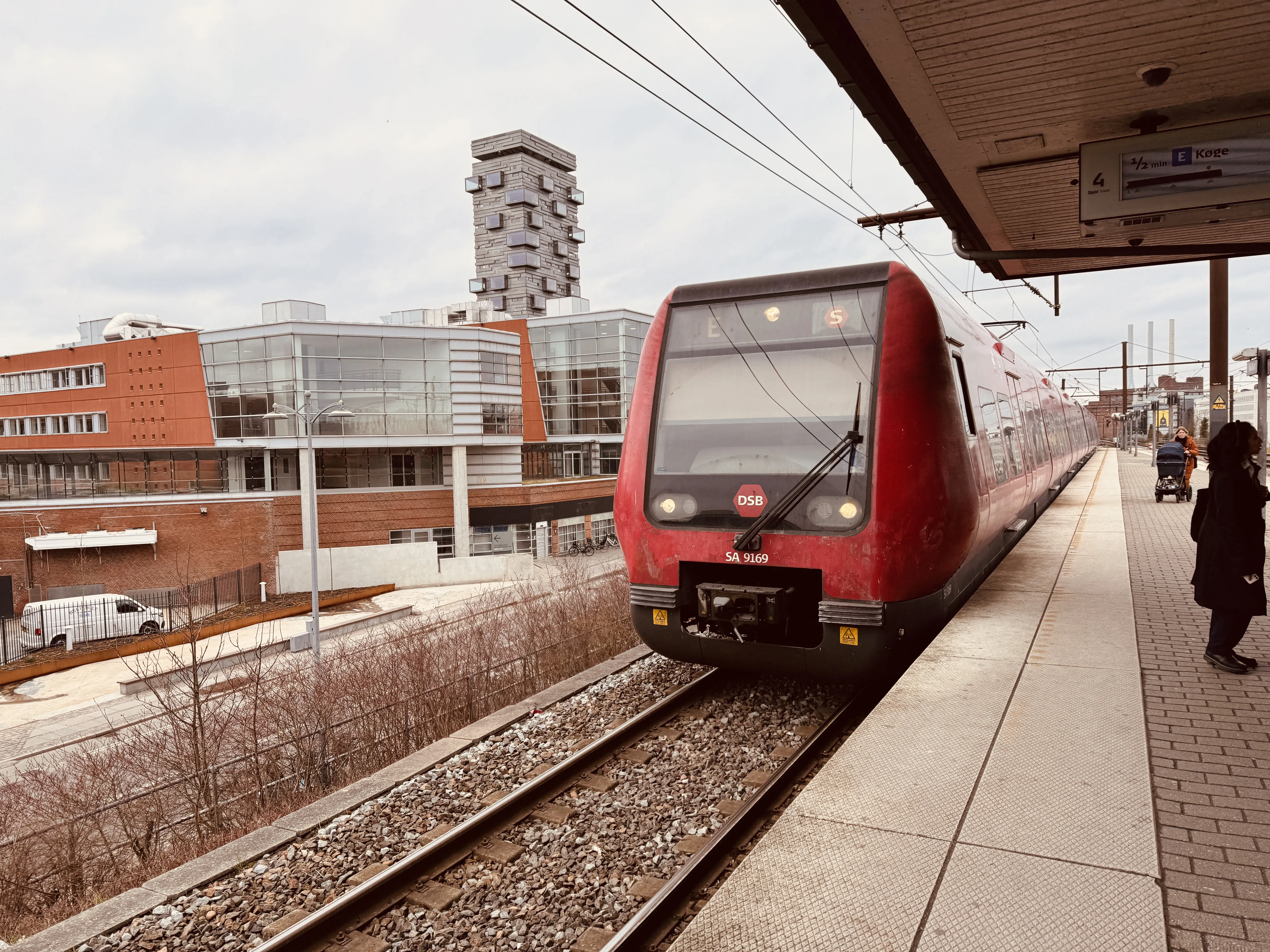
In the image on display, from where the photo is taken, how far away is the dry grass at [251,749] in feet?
27.4

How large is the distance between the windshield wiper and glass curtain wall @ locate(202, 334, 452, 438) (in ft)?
104

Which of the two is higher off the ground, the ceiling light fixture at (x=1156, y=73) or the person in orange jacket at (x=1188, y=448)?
the ceiling light fixture at (x=1156, y=73)

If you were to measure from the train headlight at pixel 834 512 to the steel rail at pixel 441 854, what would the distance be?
2156 mm

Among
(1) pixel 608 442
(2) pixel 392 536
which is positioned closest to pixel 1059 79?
(2) pixel 392 536

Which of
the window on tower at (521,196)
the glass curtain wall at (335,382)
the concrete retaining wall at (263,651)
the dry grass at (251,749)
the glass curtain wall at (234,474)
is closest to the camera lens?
the dry grass at (251,749)

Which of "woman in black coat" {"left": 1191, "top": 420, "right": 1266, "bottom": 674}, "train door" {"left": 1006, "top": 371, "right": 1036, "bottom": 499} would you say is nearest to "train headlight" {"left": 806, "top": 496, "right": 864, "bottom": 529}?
"woman in black coat" {"left": 1191, "top": 420, "right": 1266, "bottom": 674}

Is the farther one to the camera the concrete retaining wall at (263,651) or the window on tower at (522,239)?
the window on tower at (522,239)

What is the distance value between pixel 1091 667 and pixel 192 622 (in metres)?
11.9

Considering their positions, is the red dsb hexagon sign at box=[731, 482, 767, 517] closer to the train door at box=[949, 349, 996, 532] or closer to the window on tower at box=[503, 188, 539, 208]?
the train door at box=[949, 349, 996, 532]

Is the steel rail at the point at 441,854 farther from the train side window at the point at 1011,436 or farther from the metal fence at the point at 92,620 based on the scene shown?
the metal fence at the point at 92,620

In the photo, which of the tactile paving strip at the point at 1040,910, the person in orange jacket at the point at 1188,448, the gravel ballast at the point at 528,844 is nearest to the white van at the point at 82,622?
the gravel ballast at the point at 528,844

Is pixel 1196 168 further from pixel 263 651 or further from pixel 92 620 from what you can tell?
pixel 92 620

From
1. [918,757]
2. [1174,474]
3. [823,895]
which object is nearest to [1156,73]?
[918,757]

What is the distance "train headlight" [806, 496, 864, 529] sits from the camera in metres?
5.84
